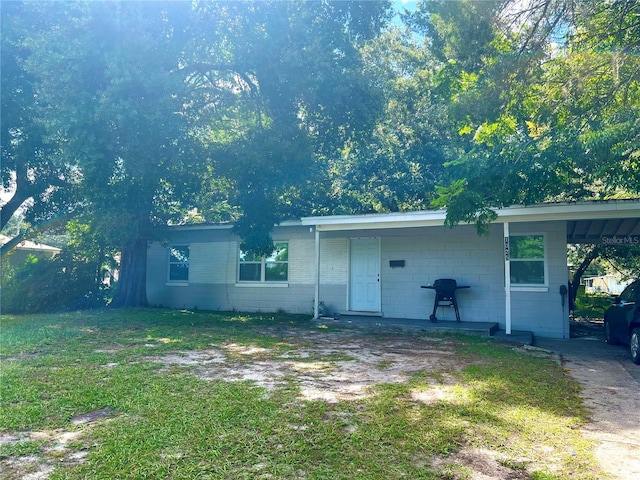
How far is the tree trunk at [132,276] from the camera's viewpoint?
1393 cm

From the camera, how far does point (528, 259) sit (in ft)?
33.8

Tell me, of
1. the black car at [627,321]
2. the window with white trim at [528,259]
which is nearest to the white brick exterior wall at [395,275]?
the window with white trim at [528,259]

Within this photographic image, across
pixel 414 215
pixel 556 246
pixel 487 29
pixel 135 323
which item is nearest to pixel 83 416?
pixel 135 323

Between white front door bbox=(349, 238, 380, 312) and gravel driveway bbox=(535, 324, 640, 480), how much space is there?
14.0 ft

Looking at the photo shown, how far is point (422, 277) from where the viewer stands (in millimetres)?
11664

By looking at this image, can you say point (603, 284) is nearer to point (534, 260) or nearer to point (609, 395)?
point (534, 260)

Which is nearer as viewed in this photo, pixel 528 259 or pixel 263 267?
pixel 528 259

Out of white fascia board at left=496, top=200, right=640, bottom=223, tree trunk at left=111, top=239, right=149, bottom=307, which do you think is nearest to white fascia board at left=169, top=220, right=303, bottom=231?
tree trunk at left=111, top=239, right=149, bottom=307

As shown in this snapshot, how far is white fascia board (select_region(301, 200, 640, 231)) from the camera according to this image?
8.37 meters

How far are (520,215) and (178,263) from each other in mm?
10835

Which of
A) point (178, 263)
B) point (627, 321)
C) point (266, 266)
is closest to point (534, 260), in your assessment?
point (627, 321)

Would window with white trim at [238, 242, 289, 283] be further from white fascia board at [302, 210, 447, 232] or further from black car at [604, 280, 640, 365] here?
black car at [604, 280, 640, 365]

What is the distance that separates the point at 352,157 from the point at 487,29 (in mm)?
10261

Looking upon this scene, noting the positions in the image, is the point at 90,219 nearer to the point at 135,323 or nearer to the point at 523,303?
the point at 135,323
